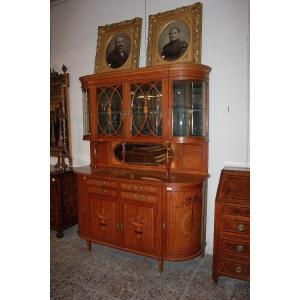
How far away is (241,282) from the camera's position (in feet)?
7.87

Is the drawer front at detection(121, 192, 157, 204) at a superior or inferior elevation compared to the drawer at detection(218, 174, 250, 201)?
inferior

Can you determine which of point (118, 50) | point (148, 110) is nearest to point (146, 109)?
point (148, 110)

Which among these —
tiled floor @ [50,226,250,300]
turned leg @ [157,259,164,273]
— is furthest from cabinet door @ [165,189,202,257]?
tiled floor @ [50,226,250,300]

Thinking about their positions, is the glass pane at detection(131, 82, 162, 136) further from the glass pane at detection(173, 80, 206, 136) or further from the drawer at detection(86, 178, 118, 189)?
the drawer at detection(86, 178, 118, 189)

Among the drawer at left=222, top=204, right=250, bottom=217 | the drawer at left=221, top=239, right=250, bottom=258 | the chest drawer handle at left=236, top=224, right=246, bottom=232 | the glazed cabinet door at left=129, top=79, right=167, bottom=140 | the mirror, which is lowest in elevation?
the drawer at left=221, top=239, right=250, bottom=258

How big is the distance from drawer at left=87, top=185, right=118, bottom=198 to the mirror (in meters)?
0.57

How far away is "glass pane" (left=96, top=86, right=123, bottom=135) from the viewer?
2906 mm

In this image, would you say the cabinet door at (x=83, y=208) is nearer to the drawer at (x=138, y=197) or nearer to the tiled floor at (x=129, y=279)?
the tiled floor at (x=129, y=279)

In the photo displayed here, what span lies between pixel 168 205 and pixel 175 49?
1.75 m

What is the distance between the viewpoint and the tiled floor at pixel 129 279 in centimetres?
223

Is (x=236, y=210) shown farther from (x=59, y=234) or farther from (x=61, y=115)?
(x=61, y=115)
